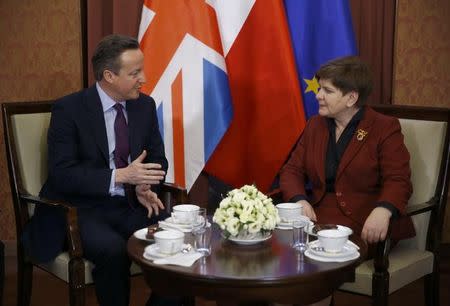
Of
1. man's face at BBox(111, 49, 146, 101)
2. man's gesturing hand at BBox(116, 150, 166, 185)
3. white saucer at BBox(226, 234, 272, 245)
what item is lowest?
white saucer at BBox(226, 234, 272, 245)

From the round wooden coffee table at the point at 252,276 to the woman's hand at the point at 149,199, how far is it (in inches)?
29.8

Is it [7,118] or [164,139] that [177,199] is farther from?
[7,118]

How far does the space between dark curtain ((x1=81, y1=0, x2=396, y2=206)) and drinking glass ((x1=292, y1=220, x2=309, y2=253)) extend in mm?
1754

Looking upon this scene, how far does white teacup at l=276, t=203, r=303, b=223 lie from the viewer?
275cm

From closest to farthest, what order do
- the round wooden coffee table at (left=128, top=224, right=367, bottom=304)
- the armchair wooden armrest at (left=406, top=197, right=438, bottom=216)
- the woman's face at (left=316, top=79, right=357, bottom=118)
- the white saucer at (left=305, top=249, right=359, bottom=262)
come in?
the round wooden coffee table at (left=128, top=224, right=367, bottom=304) < the white saucer at (left=305, top=249, right=359, bottom=262) < the armchair wooden armrest at (left=406, top=197, right=438, bottom=216) < the woman's face at (left=316, top=79, right=357, bottom=118)

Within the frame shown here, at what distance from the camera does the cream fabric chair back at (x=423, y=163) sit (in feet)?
10.7

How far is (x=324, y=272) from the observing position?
2.26 meters

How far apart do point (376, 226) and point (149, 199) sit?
1.04 m

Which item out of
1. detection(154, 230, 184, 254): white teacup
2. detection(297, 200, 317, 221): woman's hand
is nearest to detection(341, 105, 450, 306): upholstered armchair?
detection(297, 200, 317, 221): woman's hand

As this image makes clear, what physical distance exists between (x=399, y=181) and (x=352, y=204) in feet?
0.75

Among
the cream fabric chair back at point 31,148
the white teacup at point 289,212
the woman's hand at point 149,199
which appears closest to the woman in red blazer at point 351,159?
the white teacup at point 289,212

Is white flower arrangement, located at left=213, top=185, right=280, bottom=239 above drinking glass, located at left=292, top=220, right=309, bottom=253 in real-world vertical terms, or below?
above

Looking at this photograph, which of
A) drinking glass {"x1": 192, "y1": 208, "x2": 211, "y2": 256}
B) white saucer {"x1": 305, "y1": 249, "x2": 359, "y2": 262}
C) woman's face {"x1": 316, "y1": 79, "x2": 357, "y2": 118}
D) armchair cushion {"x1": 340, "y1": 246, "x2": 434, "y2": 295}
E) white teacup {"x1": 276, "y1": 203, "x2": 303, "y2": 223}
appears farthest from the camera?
woman's face {"x1": 316, "y1": 79, "x2": 357, "y2": 118}

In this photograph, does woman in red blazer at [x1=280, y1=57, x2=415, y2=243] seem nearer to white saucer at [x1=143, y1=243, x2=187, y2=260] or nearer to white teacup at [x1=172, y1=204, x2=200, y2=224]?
white teacup at [x1=172, y1=204, x2=200, y2=224]
